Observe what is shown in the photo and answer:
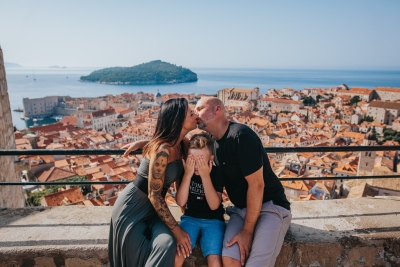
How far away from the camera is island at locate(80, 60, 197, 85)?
474 feet

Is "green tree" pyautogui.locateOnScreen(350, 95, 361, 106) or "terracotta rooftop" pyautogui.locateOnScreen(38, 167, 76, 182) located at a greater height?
"green tree" pyautogui.locateOnScreen(350, 95, 361, 106)

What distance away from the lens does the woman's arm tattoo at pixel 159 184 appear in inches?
68.4

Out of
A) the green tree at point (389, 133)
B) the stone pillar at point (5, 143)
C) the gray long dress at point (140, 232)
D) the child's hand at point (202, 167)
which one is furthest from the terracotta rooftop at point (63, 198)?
the green tree at point (389, 133)

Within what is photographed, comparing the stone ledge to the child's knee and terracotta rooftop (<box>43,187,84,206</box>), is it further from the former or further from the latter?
terracotta rooftop (<box>43,187,84,206</box>)

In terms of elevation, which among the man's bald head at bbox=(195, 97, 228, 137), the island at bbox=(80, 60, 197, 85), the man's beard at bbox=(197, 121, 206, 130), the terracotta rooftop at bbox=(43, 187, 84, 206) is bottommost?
the terracotta rooftop at bbox=(43, 187, 84, 206)

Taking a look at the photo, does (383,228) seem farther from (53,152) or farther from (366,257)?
(53,152)

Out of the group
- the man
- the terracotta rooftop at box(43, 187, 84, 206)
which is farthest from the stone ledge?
the terracotta rooftop at box(43, 187, 84, 206)

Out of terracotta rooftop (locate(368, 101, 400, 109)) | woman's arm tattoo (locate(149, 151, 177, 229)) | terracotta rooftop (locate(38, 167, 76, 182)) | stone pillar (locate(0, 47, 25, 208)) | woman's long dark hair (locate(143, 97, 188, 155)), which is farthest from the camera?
terracotta rooftop (locate(368, 101, 400, 109))

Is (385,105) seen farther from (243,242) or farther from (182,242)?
(182,242)

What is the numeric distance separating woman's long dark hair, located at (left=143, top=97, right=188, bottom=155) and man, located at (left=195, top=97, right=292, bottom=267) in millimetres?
146

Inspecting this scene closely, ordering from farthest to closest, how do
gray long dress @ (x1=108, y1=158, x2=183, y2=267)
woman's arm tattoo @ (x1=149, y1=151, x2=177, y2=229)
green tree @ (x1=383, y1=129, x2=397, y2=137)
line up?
green tree @ (x1=383, y1=129, x2=397, y2=137) < woman's arm tattoo @ (x1=149, y1=151, x2=177, y2=229) < gray long dress @ (x1=108, y1=158, x2=183, y2=267)

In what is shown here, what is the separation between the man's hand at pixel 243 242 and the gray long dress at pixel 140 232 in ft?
1.14

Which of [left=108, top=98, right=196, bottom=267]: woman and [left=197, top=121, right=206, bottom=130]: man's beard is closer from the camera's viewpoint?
[left=108, top=98, right=196, bottom=267]: woman

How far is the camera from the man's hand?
66.4 inches
